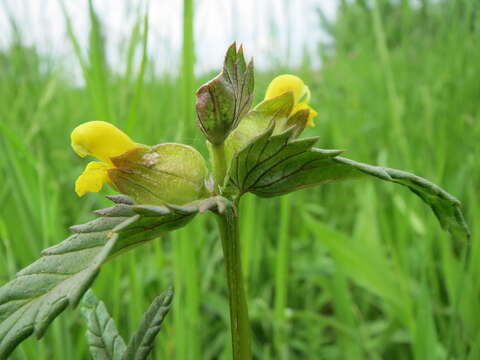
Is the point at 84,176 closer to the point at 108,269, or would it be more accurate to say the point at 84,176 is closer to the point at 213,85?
the point at 213,85

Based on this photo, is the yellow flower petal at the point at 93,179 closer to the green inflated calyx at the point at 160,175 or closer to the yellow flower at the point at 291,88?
the green inflated calyx at the point at 160,175

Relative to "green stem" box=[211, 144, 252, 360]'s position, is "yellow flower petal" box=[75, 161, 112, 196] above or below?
above

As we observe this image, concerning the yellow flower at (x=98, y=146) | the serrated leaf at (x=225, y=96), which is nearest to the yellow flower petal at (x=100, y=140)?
the yellow flower at (x=98, y=146)

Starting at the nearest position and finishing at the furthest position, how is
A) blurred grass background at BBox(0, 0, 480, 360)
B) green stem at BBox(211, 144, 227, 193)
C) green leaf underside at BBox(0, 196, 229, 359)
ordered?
green leaf underside at BBox(0, 196, 229, 359) → green stem at BBox(211, 144, 227, 193) → blurred grass background at BBox(0, 0, 480, 360)

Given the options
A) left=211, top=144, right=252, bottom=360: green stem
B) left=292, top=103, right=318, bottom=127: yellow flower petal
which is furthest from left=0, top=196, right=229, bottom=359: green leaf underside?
left=292, top=103, right=318, bottom=127: yellow flower petal

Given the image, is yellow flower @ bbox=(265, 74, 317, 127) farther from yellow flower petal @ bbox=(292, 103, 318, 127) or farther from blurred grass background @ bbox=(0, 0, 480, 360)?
blurred grass background @ bbox=(0, 0, 480, 360)

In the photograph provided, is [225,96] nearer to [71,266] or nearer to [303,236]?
→ [71,266]

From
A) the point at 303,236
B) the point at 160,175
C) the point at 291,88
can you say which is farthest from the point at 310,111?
the point at 303,236
